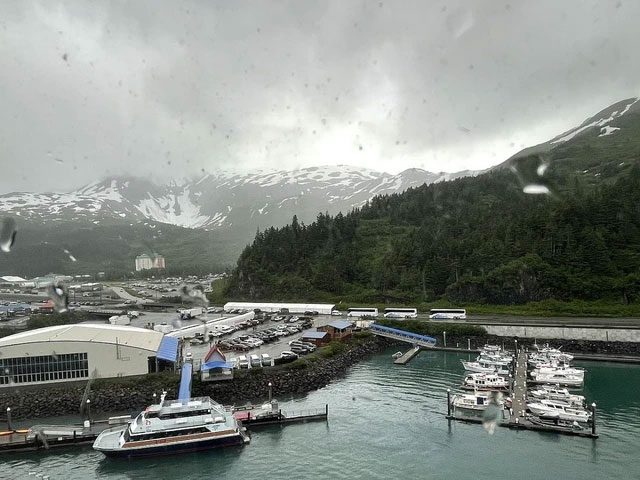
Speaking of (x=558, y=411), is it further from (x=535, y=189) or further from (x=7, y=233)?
(x=535, y=189)

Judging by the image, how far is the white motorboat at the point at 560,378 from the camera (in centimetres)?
2347

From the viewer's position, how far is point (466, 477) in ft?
47.1

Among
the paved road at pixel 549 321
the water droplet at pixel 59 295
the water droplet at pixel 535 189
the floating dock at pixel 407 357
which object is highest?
the water droplet at pixel 535 189

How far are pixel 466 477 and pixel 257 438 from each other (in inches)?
318

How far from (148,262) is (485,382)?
4528 inches

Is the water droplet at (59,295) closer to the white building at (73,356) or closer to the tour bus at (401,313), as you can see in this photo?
the white building at (73,356)

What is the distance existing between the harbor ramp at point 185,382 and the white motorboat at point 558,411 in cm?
1507

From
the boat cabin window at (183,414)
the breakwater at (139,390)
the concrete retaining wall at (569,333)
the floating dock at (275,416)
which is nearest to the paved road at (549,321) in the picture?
the concrete retaining wall at (569,333)

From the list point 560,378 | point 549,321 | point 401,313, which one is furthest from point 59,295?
point 549,321

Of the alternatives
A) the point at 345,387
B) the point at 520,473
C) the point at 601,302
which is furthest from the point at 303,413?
the point at 601,302

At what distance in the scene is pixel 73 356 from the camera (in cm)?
2248

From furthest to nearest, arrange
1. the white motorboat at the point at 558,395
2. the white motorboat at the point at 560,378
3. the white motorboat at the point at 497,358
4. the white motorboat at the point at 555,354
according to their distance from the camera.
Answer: the white motorboat at the point at 555,354, the white motorboat at the point at 497,358, the white motorboat at the point at 560,378, the white motorboat at the point at 558,395

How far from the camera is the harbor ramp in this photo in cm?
2091

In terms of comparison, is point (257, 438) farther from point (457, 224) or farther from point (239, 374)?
point (457, 224)
